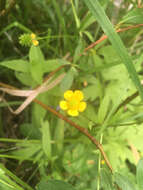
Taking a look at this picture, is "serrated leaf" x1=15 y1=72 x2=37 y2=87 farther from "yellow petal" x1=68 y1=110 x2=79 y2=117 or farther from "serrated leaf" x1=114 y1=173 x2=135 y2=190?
"serrated leaf" x1=114 y1=173 x2=135 y2=190

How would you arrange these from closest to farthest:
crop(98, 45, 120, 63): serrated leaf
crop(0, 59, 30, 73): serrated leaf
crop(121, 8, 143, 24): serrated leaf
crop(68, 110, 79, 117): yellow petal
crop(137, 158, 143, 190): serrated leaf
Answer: crop(137, 158, 143, 190): serrated leaf
crop(121, 8, 143, 24): serrated leaf
crop(0, 59, 30, 73): serrated leaf
crop(68, 110, 79, 117): yellow petal
crop(98, 45, 120, 63): serrated leaf

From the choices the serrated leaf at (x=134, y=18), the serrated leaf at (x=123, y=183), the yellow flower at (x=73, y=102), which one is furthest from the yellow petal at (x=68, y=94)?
the serrated leaf at (x=123, y=183)

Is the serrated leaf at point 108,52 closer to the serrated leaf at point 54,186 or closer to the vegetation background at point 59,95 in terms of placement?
the vegetation background at point 59,95

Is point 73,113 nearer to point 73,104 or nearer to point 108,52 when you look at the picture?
point 73,104

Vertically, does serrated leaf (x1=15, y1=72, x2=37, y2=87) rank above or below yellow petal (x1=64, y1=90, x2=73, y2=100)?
above

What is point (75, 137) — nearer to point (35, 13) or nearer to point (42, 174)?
point (42, 174)

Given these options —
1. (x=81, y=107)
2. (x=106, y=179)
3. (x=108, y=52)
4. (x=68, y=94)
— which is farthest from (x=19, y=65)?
(x=106, y=179)

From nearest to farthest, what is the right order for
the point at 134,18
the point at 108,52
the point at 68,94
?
the point at 134,18 → the point at 68,94 → the point at 108,52

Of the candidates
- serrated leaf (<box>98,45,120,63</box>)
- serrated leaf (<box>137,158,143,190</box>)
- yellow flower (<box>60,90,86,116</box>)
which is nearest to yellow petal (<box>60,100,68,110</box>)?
yellow flower (<box>60,90,86,116</box>)

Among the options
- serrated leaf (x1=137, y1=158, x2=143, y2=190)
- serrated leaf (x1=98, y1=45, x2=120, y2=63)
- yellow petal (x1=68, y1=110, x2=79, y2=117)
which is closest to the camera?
serrated leaf (x1=137, y1=158, x2=143, y2=190)

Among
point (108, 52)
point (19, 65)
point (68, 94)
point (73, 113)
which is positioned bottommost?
point (73, 113)

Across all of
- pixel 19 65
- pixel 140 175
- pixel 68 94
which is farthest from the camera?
pixel 68 94
